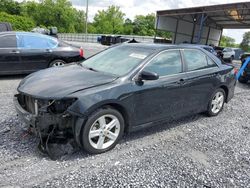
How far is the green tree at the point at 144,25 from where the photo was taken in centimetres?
7370

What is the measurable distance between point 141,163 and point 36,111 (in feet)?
5.15

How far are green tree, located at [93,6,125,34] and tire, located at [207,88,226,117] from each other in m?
67.9

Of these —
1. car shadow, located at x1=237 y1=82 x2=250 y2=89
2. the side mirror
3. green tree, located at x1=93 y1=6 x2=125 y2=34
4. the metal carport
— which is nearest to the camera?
the side mirror

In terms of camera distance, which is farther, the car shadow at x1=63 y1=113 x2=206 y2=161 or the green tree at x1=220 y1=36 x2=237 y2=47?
the green tree at x1=220 y1=36 x2=237 y2=47

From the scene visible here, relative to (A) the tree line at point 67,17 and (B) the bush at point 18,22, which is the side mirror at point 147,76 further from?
(A) the tree line at point 67,17

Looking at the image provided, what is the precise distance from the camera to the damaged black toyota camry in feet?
10.1

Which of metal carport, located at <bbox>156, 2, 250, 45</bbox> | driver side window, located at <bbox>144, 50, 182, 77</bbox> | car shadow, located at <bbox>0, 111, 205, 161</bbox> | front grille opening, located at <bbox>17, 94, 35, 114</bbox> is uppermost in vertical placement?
metal carport, located at <bbox>156, 2, 250, 45</bbox>

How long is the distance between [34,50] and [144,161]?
5542 millimetres

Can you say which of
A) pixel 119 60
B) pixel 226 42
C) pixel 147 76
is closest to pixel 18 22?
pixel 119 60

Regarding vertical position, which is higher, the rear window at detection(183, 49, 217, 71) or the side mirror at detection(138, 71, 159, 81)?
the rear window at detection(183, 49, 217, 71)

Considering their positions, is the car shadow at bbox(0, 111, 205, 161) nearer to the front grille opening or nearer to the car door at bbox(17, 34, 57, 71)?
the front grille opening

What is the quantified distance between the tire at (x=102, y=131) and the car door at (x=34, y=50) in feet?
16.1

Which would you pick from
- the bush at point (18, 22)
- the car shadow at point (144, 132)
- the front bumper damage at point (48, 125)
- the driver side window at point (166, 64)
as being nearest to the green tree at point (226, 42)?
the bush at point (18, 22)

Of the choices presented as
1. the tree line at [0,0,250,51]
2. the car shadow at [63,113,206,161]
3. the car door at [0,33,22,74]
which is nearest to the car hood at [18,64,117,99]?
the car shadow at [63,113,206,161]
